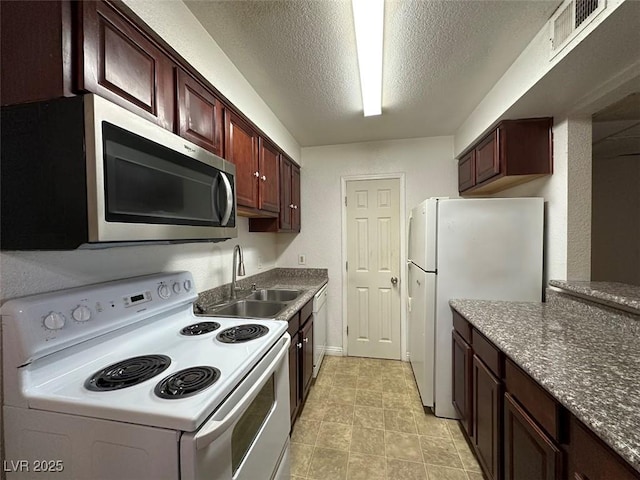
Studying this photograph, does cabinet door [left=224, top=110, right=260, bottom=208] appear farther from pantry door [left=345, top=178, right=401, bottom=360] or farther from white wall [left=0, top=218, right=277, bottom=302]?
pantry door [left=345, top=178, right=401, bottom=360]

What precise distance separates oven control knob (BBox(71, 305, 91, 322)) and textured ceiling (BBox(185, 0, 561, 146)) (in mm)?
1366

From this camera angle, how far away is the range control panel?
0.76m

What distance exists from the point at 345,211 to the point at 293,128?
1062 millimetres

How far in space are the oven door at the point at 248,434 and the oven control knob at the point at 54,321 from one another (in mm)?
577

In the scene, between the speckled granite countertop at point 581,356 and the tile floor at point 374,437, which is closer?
the speckled granite countertop at point 581,356

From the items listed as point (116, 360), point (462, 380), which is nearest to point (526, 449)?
point (462, 380)

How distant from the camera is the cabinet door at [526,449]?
2.91 feet

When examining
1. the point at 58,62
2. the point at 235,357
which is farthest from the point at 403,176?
the point at 58,62

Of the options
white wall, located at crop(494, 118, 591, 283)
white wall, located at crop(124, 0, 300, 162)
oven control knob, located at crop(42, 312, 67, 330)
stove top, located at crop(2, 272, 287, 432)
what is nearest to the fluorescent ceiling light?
white wall, located at crop(124, 0, 300, 162)

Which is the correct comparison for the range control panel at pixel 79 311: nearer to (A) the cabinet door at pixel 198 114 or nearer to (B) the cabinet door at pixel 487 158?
(A) the cabinet door at pixel 198 114

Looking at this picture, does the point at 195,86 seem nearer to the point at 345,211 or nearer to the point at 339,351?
the point at 345,211

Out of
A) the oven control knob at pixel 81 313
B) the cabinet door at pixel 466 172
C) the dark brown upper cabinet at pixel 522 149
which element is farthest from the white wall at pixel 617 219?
the oven control knob at pixel 81 313

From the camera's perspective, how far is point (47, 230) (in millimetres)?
743

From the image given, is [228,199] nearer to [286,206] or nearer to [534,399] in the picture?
[286,206]
